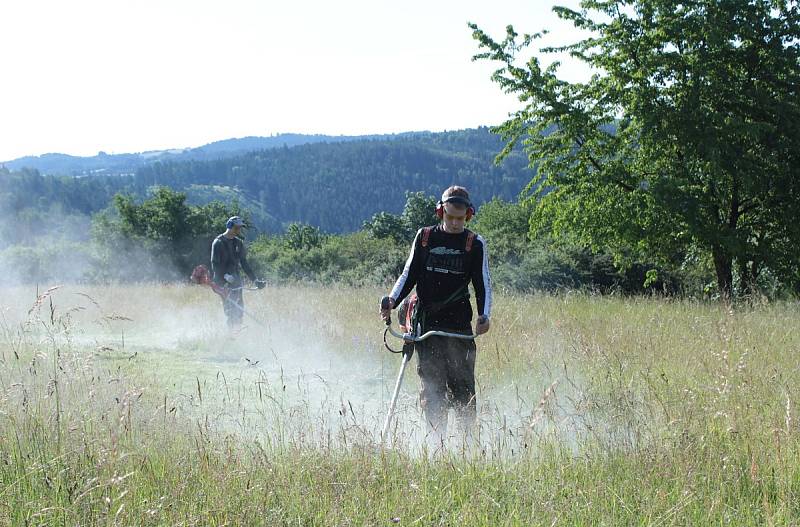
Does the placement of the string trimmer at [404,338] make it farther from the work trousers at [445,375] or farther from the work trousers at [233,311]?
the work trousers at [233,311]

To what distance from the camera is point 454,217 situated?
15.6 ft

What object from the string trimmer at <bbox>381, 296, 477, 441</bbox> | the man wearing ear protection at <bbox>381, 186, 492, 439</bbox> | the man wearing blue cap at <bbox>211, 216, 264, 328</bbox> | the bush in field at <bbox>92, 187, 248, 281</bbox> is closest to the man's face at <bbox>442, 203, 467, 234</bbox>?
the man wearing ear protection at <bbox>381, 186, 492, 439</bbox>

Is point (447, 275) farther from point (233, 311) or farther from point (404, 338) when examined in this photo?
point (233, 311)

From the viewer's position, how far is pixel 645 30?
46.9ft

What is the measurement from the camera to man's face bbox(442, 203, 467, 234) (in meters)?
4.71

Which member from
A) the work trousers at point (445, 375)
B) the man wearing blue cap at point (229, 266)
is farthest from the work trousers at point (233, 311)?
the work trousers at point (445, 375)

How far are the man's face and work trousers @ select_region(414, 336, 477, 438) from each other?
78 cm

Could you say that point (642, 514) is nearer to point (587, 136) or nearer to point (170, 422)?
point (170, 422)

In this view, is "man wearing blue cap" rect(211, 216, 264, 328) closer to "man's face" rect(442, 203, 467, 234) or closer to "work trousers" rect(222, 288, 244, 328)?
"work trousers" rect(222, 288, 244, 328)

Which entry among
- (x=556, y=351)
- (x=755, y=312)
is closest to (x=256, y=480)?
(x=556, y=351)

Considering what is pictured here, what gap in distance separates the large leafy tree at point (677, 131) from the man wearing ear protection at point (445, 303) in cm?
967

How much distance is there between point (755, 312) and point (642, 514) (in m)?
6.58

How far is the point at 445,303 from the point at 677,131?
34.3 feet

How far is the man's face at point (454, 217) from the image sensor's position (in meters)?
4.71
